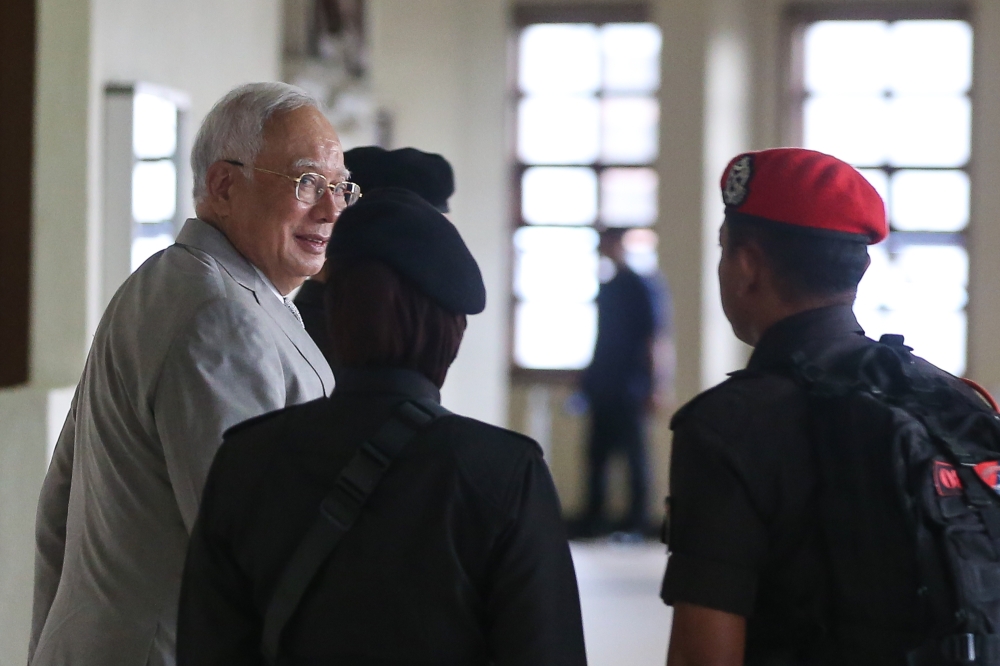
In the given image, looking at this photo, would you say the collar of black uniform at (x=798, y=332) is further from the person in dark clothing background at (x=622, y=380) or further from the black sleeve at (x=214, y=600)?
the person in dark clothing background at (x=622, y=380)

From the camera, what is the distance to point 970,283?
9.59m

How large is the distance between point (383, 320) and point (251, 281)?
58cm

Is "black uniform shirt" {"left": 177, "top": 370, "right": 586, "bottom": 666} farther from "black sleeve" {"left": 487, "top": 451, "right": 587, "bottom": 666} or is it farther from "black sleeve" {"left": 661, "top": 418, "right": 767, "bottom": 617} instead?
"black sleeve" {"left": 661, "top": 418, "right": 767, "bottom": 617}

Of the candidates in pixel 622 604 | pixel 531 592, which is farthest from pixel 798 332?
pixel 622 604

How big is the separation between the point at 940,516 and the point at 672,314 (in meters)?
7.62

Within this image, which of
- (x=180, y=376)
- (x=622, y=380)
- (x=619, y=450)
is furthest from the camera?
(x=619, y=450)

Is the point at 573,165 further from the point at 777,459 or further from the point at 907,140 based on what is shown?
the point at 777,459

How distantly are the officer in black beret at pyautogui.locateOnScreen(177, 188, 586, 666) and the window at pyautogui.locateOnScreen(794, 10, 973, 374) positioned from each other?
8551 mm

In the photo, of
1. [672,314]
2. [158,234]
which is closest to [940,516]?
[158,234]

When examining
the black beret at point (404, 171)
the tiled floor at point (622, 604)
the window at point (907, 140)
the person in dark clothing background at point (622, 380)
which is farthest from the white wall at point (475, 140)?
the black beret at point (404, 171)

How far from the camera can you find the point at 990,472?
169cm

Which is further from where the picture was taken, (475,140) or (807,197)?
(475,140)

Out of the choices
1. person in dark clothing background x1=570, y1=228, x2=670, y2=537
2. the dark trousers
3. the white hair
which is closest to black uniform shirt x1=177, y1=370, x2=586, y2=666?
the white hair

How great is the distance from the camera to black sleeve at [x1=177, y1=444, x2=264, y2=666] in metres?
1.58
